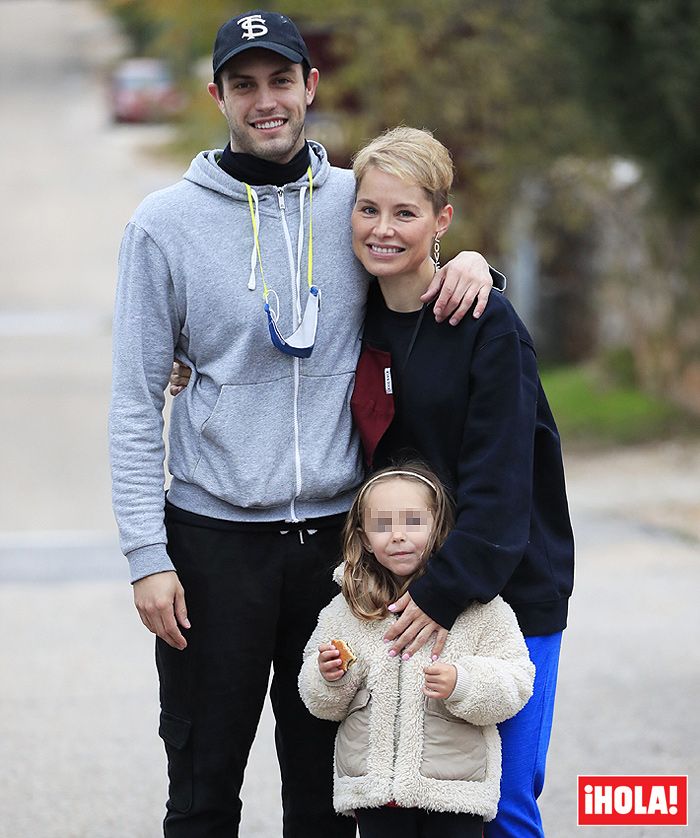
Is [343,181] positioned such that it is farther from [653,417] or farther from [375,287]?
[653,417]

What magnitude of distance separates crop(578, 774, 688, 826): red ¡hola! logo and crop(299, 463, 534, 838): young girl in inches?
65.0

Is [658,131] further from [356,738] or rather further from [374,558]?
[356,738]

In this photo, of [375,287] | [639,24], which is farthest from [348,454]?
[639,24]

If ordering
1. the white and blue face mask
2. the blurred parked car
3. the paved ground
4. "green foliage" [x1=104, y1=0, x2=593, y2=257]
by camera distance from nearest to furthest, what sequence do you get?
Answer: the white and blue face mask < the paved ground < "green foliage" [x1=104, y1=0, x2=593, y2=257] < the blurred parked car

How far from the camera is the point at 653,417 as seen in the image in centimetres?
1121

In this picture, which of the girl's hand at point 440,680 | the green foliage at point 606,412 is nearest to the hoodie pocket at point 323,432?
the girl's hand at point 440,680

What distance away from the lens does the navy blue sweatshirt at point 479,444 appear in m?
2.71

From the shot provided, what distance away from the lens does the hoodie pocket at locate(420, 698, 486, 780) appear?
108 inches

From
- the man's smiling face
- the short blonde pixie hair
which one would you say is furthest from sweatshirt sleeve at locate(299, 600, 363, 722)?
the man's smiling face

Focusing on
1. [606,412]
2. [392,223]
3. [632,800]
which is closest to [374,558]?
[392,223]

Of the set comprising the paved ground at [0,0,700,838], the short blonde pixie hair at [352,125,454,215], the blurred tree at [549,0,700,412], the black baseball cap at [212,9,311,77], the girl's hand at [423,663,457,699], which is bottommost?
the paved ground at [0,0,700,838]

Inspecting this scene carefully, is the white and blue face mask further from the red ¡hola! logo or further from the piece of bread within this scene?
the red ¡hola! logo

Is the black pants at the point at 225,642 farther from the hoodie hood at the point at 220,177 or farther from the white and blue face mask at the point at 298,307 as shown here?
the hoodie hood at the point at 220,177

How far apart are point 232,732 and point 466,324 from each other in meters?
1.04
